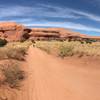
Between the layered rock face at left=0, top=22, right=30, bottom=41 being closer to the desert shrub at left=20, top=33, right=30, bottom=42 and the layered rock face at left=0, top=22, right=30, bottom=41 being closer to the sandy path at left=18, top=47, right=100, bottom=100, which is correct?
the desert shrub at left=20, top=33, right=30, bottom=42

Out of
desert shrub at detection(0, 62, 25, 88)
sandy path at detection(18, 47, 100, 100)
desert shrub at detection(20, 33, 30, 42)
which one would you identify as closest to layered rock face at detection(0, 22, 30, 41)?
desert shrub at detection(20, 33, 30, 42)

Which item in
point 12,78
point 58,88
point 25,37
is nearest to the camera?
point 58,88

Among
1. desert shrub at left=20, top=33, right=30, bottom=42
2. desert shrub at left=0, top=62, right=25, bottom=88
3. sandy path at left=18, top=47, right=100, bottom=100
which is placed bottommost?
desert shrub at left=20, top=33, right=30, bottom=42

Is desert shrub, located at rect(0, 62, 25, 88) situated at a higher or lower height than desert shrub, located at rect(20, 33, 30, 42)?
higher

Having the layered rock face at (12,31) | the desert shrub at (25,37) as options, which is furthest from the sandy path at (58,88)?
the desert shrub at (25,37)

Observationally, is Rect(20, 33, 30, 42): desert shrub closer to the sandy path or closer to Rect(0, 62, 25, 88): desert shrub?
the sandy path

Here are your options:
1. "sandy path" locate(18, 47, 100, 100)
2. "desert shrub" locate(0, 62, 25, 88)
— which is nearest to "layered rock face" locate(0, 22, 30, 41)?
"sandy path" locate(18, 47, 100, 100)

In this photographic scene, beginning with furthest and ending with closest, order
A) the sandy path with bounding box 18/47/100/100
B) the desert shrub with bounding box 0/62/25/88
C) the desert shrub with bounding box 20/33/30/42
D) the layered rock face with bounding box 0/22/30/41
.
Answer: the desert shrub with bounding box 20/33/30/42 → the layered rock face with bounding box 0/22/30/41 → the desert shrub with bounding box 0/62/25/88 → the sandy path with bounding box 18/47/100/100

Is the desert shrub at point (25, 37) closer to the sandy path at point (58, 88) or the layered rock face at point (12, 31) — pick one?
the layered rock face at point (12, 31)

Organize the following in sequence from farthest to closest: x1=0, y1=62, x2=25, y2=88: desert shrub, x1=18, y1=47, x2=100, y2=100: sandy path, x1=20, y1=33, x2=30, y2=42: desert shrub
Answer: x1=20, y1=33, x2=30, y2=42: desert shrub < x1=0, y1=62, x2=25, y2=88: desert shrub < x1=18, y1=47, x2=100, y2=100: sandy path

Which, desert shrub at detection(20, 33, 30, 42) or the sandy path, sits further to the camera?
desert shrub at detection(20, 33, 30, 42)

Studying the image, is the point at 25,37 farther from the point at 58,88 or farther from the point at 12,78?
the point at 58,88

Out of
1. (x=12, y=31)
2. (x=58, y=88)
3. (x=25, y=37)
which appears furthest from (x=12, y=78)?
(x=25, y=37)

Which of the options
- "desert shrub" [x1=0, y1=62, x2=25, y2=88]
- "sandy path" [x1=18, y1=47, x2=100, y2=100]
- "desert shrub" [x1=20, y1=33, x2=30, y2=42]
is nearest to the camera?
"sandy path" [x1=18, y1=47, x2=100, y2=100]
